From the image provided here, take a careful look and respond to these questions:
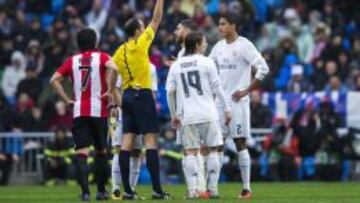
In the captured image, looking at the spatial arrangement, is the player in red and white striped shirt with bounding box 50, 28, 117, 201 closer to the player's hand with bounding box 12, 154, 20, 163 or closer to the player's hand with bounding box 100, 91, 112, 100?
the player's hand with bounding box 100, 91, 112, 100

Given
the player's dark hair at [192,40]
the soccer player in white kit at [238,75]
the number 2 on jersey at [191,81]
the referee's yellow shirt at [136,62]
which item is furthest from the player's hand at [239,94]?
the referee's yellow shirt at [136,62]

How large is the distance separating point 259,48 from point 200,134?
15019mm

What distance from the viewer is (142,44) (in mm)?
20109

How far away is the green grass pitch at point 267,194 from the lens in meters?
20.1

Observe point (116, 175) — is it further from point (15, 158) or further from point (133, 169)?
point (15, 158)

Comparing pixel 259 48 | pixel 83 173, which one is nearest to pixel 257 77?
pixel 83 173

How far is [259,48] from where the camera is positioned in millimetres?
34781

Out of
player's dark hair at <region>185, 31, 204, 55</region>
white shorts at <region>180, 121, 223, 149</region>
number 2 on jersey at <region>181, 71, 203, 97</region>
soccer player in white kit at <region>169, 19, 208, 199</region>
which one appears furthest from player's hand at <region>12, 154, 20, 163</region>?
player's dark hair at <region>185, 31, 204, 55</region>

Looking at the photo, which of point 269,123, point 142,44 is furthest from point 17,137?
point 142,44

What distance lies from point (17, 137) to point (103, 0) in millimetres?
6667

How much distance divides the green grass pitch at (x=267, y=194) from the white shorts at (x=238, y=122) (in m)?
1.01

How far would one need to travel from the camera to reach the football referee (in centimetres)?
2009

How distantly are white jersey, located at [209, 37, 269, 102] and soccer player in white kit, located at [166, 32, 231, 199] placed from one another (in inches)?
49.1

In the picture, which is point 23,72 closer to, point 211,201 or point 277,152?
point 277,152
